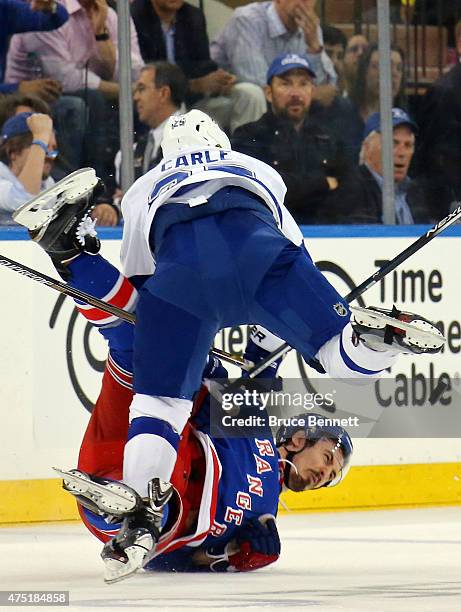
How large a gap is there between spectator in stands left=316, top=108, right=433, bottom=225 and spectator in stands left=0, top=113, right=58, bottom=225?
1086mm

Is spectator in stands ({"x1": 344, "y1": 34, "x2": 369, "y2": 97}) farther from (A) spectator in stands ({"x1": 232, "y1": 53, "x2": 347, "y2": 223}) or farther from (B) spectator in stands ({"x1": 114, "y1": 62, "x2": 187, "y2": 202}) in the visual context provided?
(B) spectator in stands ({"x1": 114, "y1": 62, "x2": 187, "y2": 202})

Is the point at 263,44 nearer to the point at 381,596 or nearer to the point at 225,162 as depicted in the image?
the point at 225,162

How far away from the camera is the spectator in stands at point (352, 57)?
5.70 m

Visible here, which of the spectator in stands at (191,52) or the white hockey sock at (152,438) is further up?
the spectator in stands at (191,52)

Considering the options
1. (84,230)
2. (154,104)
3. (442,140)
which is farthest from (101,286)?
(442,140)

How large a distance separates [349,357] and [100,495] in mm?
659

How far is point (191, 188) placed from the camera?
3617 millimetres

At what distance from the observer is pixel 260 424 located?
4.00m

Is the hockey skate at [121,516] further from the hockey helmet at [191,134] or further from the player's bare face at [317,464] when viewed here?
the hockey helmet at [191,134]

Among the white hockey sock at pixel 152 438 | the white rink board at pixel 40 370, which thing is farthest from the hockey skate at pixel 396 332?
the white rink board at pixel 40 370

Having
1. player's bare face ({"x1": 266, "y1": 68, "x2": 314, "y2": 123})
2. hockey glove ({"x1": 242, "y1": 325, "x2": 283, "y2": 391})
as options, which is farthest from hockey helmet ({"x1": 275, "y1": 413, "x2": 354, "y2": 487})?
player's bare face ({"x1": 266, "y1": 68, "x2": 314, "y2": 123})

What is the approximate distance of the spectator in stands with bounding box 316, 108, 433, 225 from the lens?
18.5ft

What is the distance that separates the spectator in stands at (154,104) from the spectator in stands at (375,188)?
699 mm

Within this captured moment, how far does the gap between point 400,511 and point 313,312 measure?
86.9 inches
